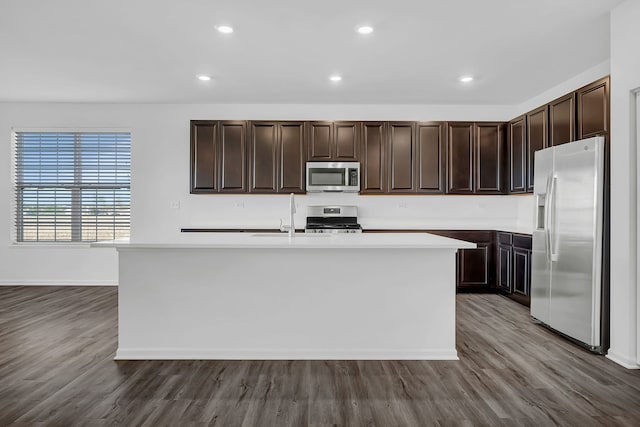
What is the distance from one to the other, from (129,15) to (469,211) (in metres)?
4.70

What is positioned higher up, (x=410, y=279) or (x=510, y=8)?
(x=510, y=8)

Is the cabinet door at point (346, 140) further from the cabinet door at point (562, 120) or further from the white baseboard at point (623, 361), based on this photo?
the white baseboard at point (623, 361)

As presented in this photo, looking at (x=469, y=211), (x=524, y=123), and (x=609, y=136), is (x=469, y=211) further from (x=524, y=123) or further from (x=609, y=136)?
(x=609, y=136)

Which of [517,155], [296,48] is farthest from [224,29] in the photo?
[517,155]

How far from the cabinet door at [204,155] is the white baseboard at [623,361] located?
14.8 ft

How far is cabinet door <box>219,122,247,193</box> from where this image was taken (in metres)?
5.38

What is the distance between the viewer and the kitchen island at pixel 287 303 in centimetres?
294

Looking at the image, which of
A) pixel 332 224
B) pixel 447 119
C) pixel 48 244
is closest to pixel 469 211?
pixel 447 119

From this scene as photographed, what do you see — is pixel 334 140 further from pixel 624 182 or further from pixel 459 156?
pixel 624 182

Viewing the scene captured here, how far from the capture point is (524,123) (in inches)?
190

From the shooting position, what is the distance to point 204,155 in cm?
539

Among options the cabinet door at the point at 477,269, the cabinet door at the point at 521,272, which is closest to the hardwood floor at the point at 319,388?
the cabinet door at the point at 521,272

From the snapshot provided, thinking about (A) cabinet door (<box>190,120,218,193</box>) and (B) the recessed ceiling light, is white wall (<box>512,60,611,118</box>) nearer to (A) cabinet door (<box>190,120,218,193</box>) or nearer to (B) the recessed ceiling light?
(B) the recessed ceiling light

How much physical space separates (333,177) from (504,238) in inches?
89.3
